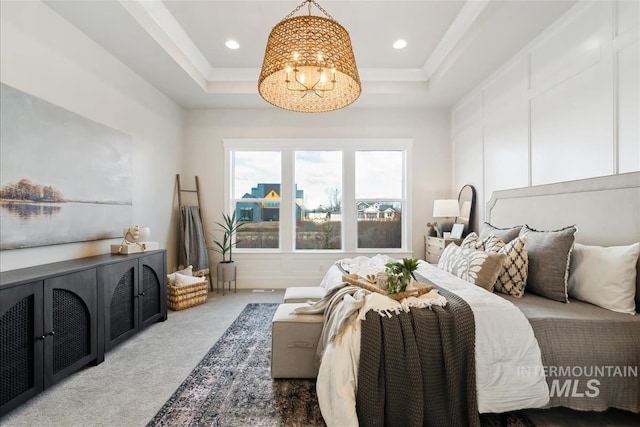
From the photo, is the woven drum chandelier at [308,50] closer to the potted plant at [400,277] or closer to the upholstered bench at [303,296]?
the potted plant at [400,277]

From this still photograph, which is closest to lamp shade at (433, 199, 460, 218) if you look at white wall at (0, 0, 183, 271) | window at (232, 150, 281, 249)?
window at (232, 150, 281, 249)

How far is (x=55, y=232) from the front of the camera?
242 centimetres

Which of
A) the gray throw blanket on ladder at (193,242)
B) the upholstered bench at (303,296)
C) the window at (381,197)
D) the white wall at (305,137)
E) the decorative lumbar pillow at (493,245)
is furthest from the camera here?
the window at (381,197)

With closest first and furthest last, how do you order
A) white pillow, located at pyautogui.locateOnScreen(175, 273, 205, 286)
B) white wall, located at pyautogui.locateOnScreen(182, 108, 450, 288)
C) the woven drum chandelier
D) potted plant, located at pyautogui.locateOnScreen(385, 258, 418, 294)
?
1. the woven drum chandelier
2. potted plant, located at pyautogui.locateOnScreen(385, 258, 418, 294)
3. white pillow, located at pyautogui.locateOnScreen(175, 273, 205, 286)
4. white wall, located at pyautogui.locateOnScreen(182, 108, 450, 288)

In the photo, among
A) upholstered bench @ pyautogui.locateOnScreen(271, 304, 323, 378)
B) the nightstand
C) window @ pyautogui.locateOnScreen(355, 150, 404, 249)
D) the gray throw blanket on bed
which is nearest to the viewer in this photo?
the gray throw blanket on bed

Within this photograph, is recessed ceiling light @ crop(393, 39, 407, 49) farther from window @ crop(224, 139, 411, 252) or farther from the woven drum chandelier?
the woven drum chandelier

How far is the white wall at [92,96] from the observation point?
2.14m

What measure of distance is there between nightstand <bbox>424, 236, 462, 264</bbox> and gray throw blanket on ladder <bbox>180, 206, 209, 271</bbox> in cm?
335

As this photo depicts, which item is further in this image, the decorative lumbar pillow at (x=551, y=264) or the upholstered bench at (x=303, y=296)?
the upholstered bench at (x=303, y=296)

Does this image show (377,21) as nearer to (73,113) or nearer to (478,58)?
(478,58)

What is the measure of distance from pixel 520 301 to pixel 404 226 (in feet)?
9.24

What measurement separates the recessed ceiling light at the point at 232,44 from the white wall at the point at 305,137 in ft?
4.15

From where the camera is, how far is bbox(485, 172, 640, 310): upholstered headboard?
6.45 feet

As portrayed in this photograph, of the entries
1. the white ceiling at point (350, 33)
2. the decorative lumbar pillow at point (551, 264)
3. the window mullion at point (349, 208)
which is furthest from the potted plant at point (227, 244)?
the decorative lumbar pillow at point (551, 264)
